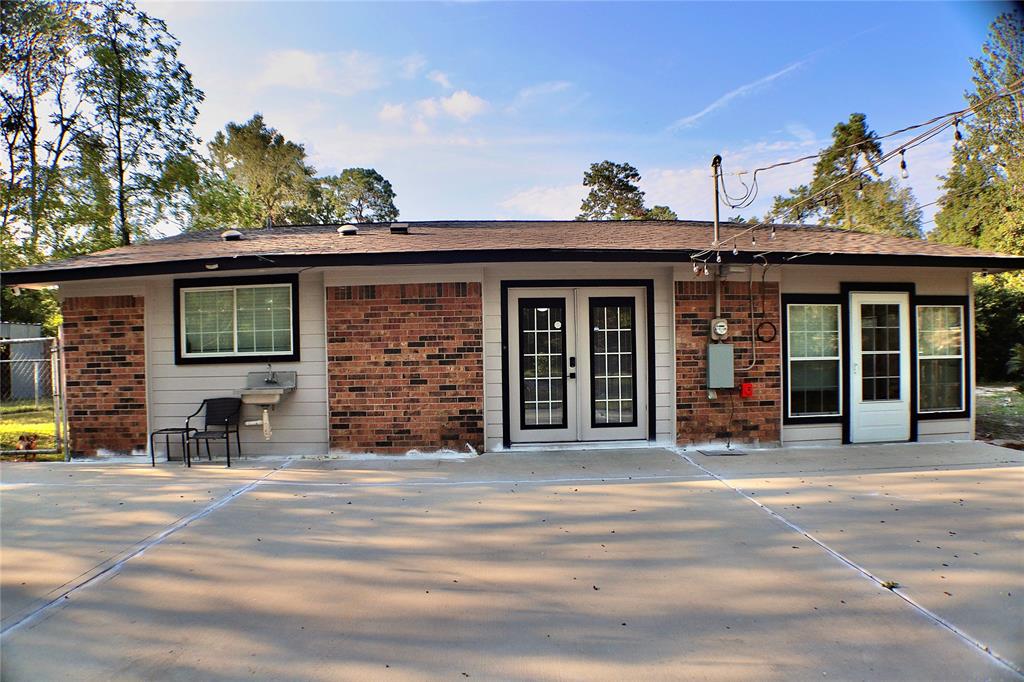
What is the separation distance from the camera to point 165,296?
21.8ft

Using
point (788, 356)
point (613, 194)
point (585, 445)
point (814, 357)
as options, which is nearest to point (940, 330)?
point (814, 357)

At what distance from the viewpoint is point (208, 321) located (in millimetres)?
6641

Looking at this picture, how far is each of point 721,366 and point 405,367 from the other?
4.18 metres

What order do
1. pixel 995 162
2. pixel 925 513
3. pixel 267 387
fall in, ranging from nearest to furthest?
pixel 925 513 < pixel 267 387 < pixel 995 162

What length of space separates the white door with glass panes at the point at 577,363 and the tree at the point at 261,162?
22.8 metres

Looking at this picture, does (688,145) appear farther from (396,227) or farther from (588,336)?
(396,227)

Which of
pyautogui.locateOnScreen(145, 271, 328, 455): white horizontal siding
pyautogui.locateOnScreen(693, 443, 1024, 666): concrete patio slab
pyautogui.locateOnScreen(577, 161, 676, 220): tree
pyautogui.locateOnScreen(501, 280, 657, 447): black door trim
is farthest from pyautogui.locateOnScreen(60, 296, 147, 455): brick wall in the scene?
pyautogui.locateOnScreen(577, 161, 676, 220): tree

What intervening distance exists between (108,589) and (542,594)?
8.82 ft

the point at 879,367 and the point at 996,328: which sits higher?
the point at 996,328

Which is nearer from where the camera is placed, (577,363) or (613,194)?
(577,363)

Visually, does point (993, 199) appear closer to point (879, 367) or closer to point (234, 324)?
point (879, 367)

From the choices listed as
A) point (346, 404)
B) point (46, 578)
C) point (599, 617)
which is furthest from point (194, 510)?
point (599, 617)

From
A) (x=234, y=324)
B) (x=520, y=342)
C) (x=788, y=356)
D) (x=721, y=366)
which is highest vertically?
(x=234, y=324)

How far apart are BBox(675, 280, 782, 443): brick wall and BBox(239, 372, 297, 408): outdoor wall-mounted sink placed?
5.19 meters
